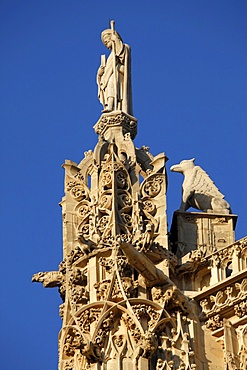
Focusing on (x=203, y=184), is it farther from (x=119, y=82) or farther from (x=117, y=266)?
(x=117, y=266)

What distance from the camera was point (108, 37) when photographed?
44281 millimetres

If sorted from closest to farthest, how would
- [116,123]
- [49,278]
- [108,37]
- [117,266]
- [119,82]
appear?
[117,266]
[49,278]
[116,123]
[119,82]
[108,37]

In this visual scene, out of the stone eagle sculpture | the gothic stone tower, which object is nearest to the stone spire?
the gothic stone tower

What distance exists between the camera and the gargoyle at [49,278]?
40.8 meters

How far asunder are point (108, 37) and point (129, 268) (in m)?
6.03

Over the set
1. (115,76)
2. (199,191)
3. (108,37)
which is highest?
(108,37)

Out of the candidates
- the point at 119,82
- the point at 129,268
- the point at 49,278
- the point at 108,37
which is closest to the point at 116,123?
the point at 119,82

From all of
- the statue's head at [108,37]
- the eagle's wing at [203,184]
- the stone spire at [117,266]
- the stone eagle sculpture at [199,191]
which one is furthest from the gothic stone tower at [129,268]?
the statue's head at [108,37]

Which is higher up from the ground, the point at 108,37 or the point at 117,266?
the point at 108,37

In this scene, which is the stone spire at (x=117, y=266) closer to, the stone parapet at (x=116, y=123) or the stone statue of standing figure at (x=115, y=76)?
the stone parapet at (x=116, y=123)

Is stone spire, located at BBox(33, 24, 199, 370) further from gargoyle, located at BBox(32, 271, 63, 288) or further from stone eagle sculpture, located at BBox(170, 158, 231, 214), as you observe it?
stone eagle sculpture, located at BBox(170, 158, 231, 214)

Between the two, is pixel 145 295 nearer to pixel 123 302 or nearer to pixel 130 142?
pixel 123 302

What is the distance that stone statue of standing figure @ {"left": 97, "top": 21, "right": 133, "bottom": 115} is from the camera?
43250 millimetres

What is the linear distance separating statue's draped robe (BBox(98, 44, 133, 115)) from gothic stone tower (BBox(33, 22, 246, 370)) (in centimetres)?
48
